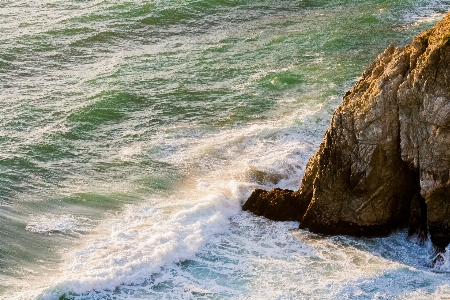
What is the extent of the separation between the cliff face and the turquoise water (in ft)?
1.92

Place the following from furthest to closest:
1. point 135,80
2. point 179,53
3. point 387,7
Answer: point 387,7 → point 179,53 → point 135,80

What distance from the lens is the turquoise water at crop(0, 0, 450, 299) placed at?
1548 centimetres

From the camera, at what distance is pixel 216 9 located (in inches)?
1303

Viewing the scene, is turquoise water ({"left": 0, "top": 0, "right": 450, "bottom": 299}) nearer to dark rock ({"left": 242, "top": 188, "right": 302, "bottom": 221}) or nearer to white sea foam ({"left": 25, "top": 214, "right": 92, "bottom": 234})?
white sea foam ({"left": 25, "top": 214, "right": 92, "bottom": 234})

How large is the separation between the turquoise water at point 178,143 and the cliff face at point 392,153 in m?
0.59

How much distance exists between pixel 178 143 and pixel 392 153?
756cm

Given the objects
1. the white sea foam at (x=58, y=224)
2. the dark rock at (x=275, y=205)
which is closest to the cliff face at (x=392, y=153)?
the dark rock at (x=275, y=205)

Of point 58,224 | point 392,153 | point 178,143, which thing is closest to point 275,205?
point 392,153

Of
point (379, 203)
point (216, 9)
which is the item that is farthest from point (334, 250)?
point (216, 9)

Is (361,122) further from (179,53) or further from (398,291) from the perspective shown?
(179,53)

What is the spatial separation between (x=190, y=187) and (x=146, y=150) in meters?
2.47

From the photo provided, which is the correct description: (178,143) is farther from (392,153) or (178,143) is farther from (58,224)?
(392,153)

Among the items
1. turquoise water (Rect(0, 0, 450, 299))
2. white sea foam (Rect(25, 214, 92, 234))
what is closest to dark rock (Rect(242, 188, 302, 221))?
turquoise water (Rect(0, 0, 450, 299))

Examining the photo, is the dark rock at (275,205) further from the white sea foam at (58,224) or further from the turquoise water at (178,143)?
the white sea foam at (58,224)
